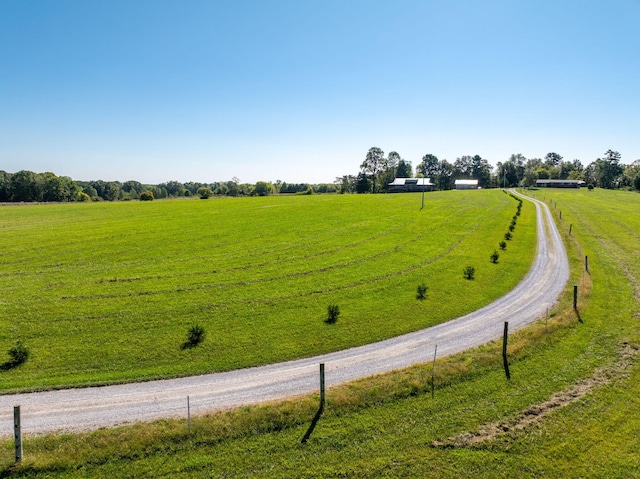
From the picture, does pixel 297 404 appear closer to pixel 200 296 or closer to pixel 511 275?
pixel 200 296

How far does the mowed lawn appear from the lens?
2105cm

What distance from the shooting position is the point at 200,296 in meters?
29.9

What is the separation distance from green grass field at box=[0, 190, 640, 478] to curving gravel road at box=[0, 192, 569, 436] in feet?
4.90

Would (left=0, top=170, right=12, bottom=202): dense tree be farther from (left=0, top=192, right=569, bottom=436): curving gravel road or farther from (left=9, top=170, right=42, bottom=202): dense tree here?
(left=0, top=192, right=569, bottom=436): curving gravel road

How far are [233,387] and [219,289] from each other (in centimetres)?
1524

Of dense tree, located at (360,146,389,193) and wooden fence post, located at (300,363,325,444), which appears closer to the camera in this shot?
wooden fence post, located at (300,363,325,444)

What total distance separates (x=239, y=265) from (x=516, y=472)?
32.5 metres

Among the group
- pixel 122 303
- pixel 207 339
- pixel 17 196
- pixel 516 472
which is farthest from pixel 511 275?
pixel 17 196

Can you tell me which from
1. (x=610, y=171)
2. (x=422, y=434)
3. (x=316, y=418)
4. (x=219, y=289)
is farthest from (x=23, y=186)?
(x=610, y=171)

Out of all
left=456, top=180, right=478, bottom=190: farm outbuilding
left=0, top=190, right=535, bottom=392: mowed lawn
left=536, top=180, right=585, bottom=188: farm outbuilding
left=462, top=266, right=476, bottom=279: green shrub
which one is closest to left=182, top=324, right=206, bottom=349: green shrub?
left=0, top=190, right=535, bottom=392: mowed lawn

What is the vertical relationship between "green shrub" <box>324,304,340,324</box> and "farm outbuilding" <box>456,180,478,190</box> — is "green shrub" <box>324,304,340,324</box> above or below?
below

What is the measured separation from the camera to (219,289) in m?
31.7

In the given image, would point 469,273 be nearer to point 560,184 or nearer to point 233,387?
point 233,387

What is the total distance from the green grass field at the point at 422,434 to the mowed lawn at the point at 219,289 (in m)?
6.08
